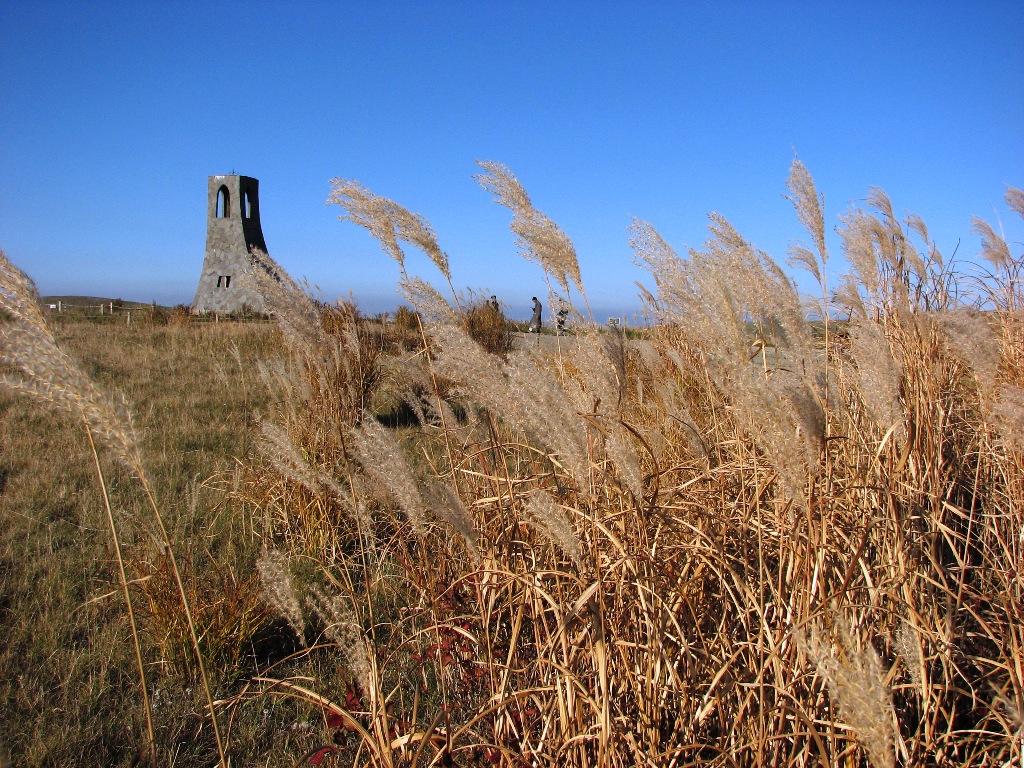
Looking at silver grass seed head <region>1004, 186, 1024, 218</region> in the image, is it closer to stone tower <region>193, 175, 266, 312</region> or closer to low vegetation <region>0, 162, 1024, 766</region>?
low vegetation <region>0, 162, 1024, 766</region>

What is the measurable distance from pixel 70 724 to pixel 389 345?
5.40 meters

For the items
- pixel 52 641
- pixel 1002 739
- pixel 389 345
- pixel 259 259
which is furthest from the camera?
pixel 389 345

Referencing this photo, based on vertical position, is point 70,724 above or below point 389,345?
below

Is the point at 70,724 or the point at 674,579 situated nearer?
the point at 674,579

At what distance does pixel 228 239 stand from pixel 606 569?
892 inches

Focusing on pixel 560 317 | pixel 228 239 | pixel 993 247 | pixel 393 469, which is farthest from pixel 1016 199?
pixel 228 239

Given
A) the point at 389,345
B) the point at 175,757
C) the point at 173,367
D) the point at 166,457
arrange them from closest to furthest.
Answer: the point at 175,757 < the point at 166,457 < the point at 389,345 < the point at 173,367

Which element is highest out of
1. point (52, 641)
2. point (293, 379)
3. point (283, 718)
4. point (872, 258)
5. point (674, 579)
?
point (872, 258)

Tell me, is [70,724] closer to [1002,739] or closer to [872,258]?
[1002,739]

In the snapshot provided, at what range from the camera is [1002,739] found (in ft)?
4.55

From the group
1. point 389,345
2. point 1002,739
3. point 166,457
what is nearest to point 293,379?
point 166,457

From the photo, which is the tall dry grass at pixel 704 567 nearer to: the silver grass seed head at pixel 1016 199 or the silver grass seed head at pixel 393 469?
the silver grass seed head at pixel 393 469

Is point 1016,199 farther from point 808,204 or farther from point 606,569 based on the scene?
point 606,569

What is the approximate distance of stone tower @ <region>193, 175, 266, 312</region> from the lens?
21.0 meters
